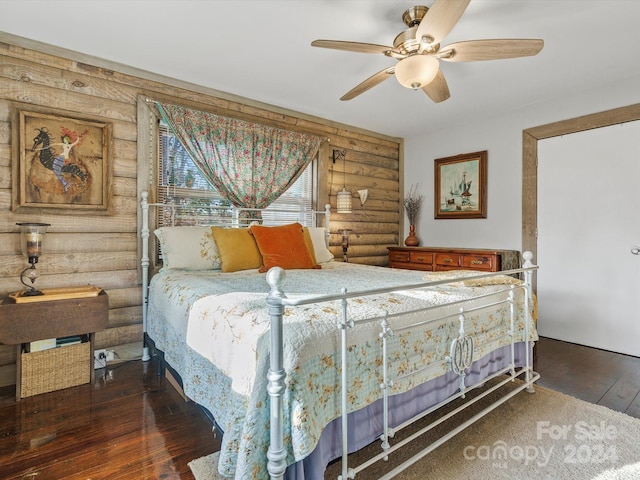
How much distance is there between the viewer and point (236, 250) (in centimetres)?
273

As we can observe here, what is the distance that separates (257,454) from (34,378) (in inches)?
78.7

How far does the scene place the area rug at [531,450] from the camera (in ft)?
4.91

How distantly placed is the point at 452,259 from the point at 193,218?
273 centimetres

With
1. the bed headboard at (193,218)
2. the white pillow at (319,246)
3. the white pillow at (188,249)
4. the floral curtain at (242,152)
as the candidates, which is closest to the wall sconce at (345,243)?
the bed headboard at (193,218)

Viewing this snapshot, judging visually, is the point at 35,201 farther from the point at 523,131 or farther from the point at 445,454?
the point at 523,131

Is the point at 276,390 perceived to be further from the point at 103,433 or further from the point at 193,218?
the point at 193,218

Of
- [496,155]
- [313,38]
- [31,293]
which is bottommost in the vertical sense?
[31,293]

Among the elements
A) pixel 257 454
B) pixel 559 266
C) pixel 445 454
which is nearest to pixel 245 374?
pixel 257 454

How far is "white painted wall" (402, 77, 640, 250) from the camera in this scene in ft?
10.6

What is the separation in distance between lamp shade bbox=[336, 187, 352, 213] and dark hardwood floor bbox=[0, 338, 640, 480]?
94.1 inches

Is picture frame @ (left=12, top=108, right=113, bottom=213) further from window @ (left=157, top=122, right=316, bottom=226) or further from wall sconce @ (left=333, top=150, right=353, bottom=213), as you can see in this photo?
wall sconce @ (left=333, top=150, right=353, bottom=213)

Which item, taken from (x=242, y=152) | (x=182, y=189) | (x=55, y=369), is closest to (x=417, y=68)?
(x=242, y=152)

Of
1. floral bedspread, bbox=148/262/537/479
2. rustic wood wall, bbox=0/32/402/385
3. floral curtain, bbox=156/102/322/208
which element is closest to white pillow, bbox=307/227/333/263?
floral curtain, bbox=156/102/322/208

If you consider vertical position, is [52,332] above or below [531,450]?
above
